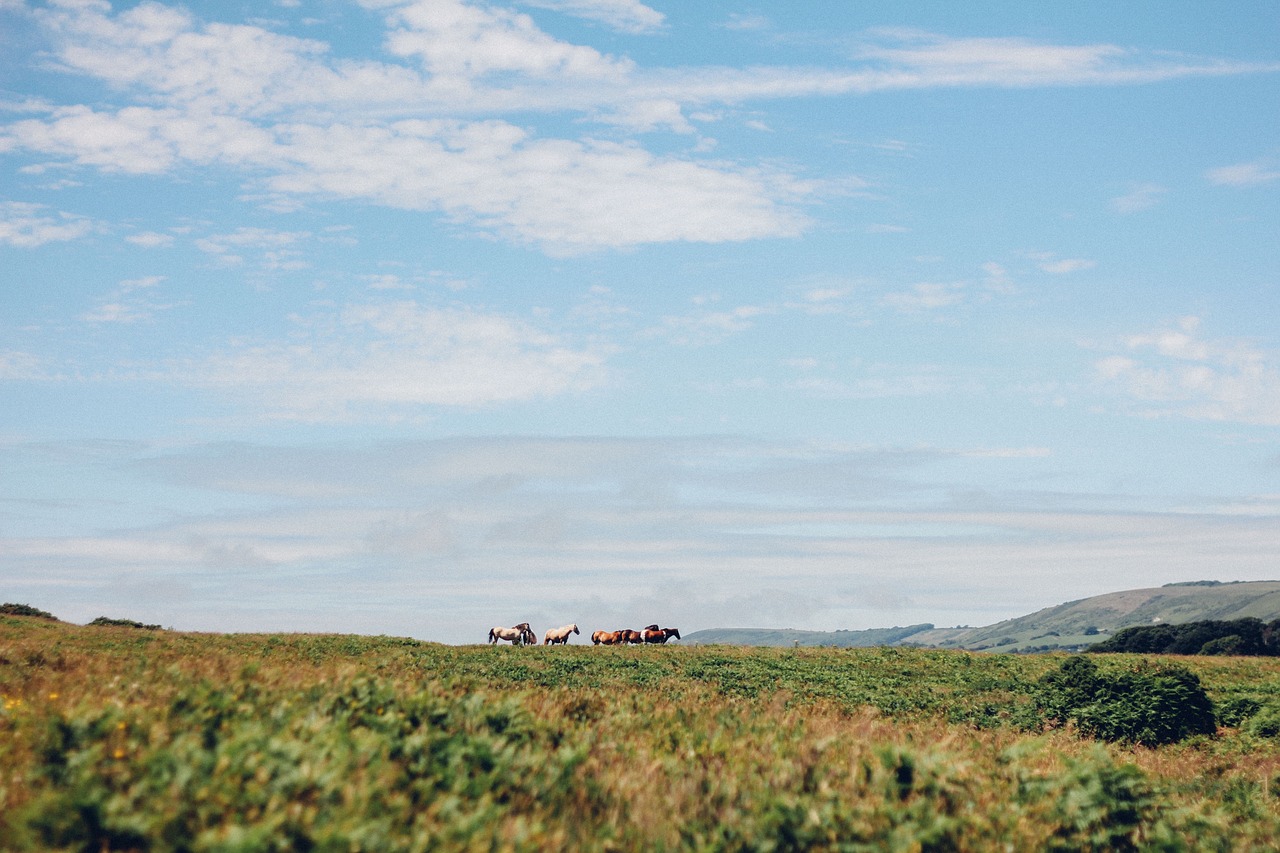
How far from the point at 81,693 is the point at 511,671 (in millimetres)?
24449

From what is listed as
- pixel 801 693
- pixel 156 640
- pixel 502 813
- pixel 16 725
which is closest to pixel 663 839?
pixel 502 813

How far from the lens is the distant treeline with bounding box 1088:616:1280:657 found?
116m

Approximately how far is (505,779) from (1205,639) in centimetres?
14366

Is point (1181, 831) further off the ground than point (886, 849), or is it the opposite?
point (886, 849)

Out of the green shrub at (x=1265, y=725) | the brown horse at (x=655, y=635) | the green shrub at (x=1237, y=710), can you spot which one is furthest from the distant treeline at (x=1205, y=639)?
the green shrub at (x=1265, y=725)

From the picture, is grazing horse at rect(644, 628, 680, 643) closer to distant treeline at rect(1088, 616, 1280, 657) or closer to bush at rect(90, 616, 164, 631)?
bush at rect(90, 616, 164, 631)

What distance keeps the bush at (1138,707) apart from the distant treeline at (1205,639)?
92.2 metres

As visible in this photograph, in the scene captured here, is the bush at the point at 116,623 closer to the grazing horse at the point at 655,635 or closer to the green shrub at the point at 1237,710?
the grazing horse at the point at 655,635

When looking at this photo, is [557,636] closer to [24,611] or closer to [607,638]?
[607,638]

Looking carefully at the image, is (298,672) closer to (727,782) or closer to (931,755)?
(727,782)

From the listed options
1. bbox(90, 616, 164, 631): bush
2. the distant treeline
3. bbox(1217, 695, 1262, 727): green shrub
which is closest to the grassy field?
bbox(1217, 695, 1262, 727): green shrub

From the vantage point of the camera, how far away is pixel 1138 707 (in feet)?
90.1

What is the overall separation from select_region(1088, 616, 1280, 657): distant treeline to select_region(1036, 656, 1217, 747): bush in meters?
92.2

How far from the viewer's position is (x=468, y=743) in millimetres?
10438
